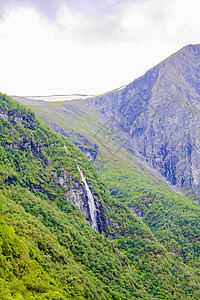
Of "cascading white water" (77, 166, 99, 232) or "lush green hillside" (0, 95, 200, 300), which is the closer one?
"lush green hillside" (0, 95, 200, 300)

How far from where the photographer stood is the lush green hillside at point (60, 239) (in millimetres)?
58188

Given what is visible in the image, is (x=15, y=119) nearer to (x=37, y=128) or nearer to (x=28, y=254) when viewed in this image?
(x=37, y=128)

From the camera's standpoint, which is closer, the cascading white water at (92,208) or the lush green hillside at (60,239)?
the lush green hillside at (60,239)

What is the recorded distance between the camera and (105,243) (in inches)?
4909

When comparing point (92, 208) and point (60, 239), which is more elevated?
point (60, 239)

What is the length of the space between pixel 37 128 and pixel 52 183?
1588 inches

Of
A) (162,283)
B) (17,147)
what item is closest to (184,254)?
(162,283)

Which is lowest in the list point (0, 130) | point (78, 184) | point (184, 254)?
point (184, 254)

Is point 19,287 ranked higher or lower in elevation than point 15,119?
lower

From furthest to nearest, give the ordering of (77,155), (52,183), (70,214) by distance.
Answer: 1. (77,155)
2. (52,183)
3. (70,214)

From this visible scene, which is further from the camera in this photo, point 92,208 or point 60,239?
point 92,208

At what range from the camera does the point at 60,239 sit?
3848 inches

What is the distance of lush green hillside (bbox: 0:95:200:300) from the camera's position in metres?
58.2

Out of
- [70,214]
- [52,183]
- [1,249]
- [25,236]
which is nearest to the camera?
[1,249]
